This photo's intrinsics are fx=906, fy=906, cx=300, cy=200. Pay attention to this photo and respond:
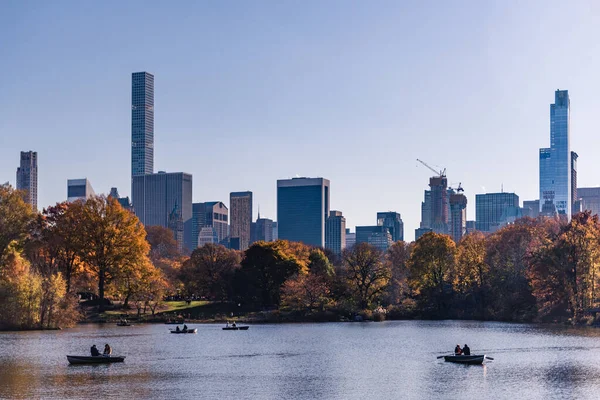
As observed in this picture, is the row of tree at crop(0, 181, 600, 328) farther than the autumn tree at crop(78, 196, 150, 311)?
No

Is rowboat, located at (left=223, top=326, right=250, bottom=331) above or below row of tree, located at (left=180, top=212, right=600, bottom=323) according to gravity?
below

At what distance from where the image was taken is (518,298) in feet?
474

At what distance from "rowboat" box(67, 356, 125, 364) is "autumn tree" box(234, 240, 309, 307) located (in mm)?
71676

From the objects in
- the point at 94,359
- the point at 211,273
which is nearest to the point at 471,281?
the point at 211,273

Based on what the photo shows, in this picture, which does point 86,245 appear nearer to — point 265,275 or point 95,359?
point 265,275

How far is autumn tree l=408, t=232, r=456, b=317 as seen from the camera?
153m

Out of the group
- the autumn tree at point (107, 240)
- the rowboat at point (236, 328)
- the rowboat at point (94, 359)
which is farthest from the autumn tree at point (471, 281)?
the rowboat at point (94, 359)

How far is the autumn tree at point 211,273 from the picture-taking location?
518ft

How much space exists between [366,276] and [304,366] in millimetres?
73561

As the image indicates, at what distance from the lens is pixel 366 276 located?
152000mm

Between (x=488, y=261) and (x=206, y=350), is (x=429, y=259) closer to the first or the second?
(x=488, y=261)

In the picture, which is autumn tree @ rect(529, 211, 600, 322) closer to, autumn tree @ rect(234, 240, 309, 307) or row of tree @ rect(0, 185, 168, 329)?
autumn tree @ rect(234, 240, 309, 307)

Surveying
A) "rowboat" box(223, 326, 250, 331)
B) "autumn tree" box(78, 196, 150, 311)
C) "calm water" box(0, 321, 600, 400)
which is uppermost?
"autumn tree" box(78, 196, 150, 311)

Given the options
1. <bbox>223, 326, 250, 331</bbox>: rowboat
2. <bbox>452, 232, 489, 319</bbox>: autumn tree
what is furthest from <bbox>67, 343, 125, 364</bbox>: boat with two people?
<bbox>452, 232, 489, 319</bbox>: autumn tree
